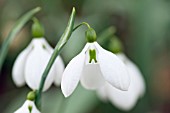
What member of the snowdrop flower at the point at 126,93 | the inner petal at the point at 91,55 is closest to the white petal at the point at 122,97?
the snowdrop flower at the point at 126,93

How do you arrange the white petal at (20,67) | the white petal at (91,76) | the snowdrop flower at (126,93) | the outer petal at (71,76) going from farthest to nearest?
the snowdrop flower at (126,93) → the white petal at (20,67) → the white petal at (91,76) → the outer petal at (71,76)

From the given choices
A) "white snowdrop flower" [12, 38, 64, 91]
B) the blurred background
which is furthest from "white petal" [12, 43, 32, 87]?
the blurred background

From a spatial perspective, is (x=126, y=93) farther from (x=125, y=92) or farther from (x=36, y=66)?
(x=36, y=66)

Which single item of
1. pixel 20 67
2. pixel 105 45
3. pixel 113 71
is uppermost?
pixel 113 71

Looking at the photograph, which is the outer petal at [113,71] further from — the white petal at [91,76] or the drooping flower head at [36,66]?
the drooping flower head at [36,66]

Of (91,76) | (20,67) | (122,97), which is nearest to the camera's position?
(91,76)

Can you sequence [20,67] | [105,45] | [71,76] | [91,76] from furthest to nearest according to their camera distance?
[105,45] → [20,67] → [91,76] → [71,76]

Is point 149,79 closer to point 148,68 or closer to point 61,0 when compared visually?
point 148,68

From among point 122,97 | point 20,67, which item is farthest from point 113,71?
point 122,97
